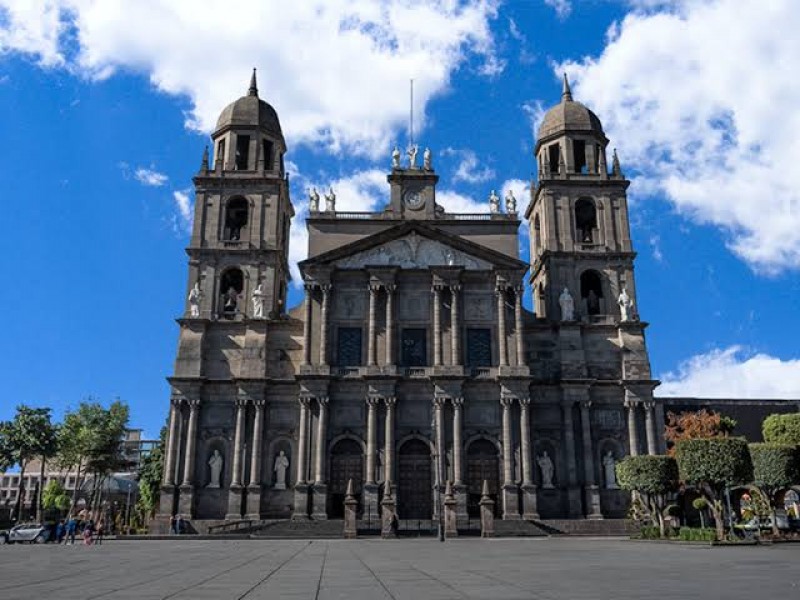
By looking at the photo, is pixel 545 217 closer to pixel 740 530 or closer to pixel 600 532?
pixel 600 532

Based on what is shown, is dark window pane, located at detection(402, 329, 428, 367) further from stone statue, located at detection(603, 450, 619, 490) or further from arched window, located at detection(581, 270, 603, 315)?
stone statue, located at detection(603, 450, 619, 490)

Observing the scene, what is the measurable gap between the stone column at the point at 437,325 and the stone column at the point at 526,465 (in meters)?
5.79

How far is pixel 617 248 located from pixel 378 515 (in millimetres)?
24984

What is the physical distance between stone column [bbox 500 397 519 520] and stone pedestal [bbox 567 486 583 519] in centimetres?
382

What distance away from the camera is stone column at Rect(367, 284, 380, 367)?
46.3m

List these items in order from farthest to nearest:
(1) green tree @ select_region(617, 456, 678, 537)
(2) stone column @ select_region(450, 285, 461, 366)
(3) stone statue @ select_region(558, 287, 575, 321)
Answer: (3) stone statue @ select_region(558, 287, 575, 321), (2) stone column @ select_region(450, 285, 461, 366), (1) green tree @ select_region(617, 456, 678, 537)

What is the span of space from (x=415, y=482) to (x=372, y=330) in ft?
32.3

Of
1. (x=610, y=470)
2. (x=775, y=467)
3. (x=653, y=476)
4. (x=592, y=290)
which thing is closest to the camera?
(x=775, y=467)

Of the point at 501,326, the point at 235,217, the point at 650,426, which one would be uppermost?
the point at 235,217

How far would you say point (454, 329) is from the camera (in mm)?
46844

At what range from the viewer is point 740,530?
3281 cm

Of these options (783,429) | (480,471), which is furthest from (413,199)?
(783,429)

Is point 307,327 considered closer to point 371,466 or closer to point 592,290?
point 371,466

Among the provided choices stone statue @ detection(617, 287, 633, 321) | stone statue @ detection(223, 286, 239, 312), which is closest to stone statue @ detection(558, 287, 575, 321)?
stone statue @ detection(617, 287, 633, 321)
